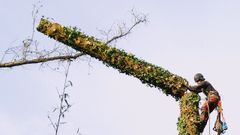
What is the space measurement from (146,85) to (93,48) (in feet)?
5.54

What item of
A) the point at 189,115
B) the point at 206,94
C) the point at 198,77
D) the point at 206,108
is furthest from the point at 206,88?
the point at 189,115

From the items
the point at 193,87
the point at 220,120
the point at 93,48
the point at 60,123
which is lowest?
the point at 60,123

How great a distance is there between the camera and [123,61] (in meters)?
12.7

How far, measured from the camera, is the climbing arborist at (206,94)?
11.5 metres

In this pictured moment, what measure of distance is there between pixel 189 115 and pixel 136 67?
184 cm

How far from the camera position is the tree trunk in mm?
11984

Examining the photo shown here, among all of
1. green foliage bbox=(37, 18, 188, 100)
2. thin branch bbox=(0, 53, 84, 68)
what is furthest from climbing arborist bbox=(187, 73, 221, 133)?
thin branch bbox=(0, 53, 84, 68)

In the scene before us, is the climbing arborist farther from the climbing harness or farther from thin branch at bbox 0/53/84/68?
thin branch at bbox 0/53/84/68

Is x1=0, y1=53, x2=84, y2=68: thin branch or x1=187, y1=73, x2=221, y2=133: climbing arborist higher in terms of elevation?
x1=0, y1=53, x2=84, y2=68: thin branch

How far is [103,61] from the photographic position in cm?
1277

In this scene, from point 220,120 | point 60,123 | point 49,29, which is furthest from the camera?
point 49,29

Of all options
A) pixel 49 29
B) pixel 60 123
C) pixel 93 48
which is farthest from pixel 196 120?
pixel 60 123

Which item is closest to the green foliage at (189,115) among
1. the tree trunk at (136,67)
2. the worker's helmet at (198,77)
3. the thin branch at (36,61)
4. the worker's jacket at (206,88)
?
the tree trunk at (136,67)

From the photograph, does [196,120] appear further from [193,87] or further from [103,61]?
[103,61]
